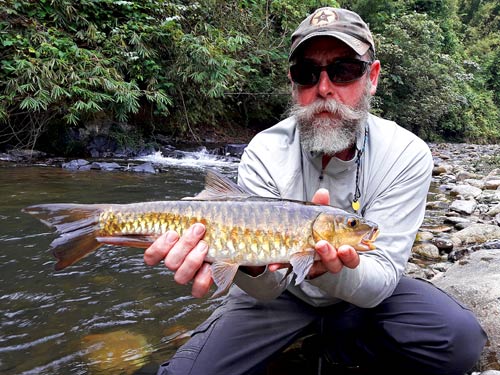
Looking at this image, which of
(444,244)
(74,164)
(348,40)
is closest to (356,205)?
(348,40)

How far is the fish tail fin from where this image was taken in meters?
2.21

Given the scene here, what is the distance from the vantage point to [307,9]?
18.2 metres

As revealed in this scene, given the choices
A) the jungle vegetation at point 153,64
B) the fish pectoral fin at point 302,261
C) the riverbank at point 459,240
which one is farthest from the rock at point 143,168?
the fish pectoral fin at point 302,261

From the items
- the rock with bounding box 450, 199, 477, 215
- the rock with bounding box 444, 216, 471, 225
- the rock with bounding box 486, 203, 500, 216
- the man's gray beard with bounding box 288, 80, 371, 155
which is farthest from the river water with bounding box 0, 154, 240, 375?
the rock with bounding box 486, 203, 500, 216

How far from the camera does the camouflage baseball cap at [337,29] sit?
2.68 m

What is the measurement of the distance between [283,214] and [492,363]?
67.9 inches

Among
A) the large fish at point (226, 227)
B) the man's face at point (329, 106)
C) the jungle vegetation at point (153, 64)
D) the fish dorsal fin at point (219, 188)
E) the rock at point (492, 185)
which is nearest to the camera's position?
the large fish at point (226, 227)

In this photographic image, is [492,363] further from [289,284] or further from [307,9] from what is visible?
[307,9]

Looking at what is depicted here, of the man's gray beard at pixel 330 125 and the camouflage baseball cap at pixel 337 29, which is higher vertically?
the camouflage baseball cap at pixel 337 29

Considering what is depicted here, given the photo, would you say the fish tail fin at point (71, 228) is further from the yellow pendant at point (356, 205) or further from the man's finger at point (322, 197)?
the yellow pendant at point (356, 205)

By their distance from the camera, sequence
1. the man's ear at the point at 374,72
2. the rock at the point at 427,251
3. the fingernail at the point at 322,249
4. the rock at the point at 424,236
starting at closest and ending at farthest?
the fingernail at the point at 322,249
the man's ear at the point at 374,72
the rock at the point at 427,251
the rock at the point at 424,236

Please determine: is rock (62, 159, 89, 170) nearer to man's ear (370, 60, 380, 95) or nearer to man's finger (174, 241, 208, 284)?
man's ear (370, 60, 380, 95)

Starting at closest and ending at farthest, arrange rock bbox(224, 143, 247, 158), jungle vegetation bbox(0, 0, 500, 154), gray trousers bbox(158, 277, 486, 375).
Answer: gray trousers bbox(158, 277, 486, 375) → jungle vegetation bbox(0, 0, 500, 154) → rock bbox(224, 143, 247, 158)

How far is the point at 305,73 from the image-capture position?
9.23ft
